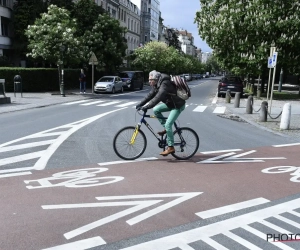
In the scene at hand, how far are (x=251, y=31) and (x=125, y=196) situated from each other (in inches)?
Answer: 927

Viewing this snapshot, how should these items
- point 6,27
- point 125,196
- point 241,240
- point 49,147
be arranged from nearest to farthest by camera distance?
point 241,240
point 125,196
point 49,147
point 6,27

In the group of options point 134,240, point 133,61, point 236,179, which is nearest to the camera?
point 134,240

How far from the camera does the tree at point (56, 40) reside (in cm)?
2398

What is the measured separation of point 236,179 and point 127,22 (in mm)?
66389

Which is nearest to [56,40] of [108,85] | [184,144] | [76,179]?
[108,85]

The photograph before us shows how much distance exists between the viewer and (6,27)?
35.2 m

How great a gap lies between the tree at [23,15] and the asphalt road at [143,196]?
1090 inches

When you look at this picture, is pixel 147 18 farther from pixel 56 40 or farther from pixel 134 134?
pixel 134 134

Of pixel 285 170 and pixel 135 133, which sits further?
pixel 135 133

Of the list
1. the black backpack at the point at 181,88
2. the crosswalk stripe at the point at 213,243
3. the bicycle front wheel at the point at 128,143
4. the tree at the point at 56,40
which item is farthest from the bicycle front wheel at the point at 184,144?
the tree at the point at 56,40

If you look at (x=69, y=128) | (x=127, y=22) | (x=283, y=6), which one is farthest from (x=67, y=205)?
(x=127, y=22)

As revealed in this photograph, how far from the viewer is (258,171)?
267 inches

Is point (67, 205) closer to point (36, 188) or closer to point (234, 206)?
point (36, 188)

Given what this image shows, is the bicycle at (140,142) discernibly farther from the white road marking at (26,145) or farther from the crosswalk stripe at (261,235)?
the crosswalk stripe at (261,235)
